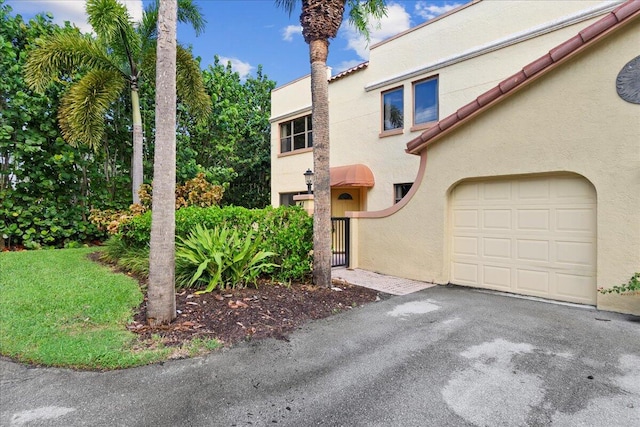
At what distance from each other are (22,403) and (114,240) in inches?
298

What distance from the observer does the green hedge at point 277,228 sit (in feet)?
23.0

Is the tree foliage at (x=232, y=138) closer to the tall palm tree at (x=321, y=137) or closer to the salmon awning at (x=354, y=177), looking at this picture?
the salmon awning at (x=354, y=177)

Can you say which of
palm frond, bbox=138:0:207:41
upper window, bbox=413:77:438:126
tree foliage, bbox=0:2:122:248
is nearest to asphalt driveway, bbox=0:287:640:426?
upper window, bbox=413:77:438:126

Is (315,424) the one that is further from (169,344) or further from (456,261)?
(456,261)

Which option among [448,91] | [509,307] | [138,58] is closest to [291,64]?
[138,58]

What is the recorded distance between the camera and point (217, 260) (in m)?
5.86

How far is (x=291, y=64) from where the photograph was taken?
14.8m

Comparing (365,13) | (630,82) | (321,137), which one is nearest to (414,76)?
(365,13)

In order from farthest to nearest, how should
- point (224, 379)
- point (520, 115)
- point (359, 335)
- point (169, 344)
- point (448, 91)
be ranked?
1. point (448, 91)
2. point (520, 115)
3. point (359, 335)
4. point (169, 344)
5. point (224, 379)

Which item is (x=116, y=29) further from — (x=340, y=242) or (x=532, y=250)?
(x=532, y=250)

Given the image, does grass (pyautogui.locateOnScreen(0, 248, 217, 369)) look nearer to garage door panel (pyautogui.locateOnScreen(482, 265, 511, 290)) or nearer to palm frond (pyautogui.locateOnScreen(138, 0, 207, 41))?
garage door panel (pyautogui.locateOnScreen(482, 265, 511, 290))

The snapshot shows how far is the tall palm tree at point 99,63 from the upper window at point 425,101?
7.50m

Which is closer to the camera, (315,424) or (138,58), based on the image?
(315,424)

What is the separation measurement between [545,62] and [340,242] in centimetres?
627
